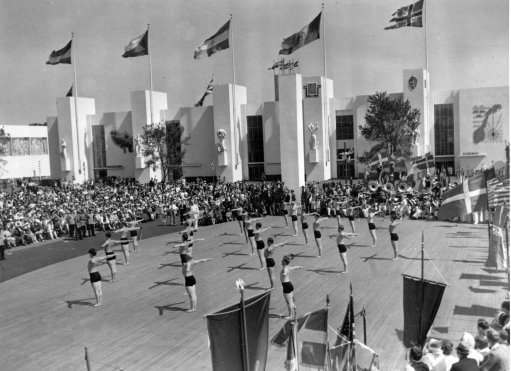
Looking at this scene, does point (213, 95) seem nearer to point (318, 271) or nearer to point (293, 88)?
point (293, 88)

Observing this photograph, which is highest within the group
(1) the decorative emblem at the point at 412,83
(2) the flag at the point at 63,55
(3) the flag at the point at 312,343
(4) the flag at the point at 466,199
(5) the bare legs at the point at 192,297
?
(2) the flag at the point at 63,55

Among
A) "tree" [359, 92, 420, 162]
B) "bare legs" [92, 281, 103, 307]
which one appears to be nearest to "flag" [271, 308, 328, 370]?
"bare legs" [92, 281, 103, 307]

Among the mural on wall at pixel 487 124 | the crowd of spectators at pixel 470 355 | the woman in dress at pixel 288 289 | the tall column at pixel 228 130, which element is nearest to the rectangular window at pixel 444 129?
the mural on wall at pixel 487 124

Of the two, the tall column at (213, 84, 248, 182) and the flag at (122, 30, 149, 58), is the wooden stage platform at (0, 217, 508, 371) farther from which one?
the tall column at (213, 84, 248, 182)

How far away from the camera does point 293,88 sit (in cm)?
3862

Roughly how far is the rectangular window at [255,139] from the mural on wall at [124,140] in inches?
470

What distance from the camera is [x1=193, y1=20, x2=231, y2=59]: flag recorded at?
35688 millimetres

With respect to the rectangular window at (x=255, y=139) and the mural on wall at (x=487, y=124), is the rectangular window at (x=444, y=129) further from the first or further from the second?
the rectangular window at (x=255, y=139)

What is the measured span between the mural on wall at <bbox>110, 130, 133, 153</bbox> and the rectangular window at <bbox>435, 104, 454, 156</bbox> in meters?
27.6

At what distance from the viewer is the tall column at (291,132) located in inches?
1494

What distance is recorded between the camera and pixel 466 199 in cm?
1074

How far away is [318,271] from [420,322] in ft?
24.3

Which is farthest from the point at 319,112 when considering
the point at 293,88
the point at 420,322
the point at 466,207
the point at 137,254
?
the point at 420,322

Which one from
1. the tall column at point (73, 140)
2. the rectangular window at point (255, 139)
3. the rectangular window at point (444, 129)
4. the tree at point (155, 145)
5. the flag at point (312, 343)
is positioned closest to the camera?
the flag at point (312, 343)
